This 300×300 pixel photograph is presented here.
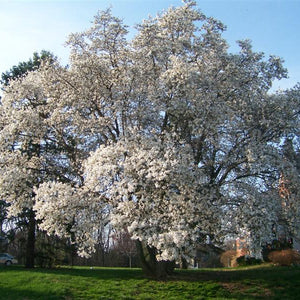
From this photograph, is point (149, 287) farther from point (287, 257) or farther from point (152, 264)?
point (287, 257)

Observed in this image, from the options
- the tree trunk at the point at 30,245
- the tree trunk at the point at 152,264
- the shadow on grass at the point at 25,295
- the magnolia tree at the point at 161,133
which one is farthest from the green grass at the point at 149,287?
the tree trunk at the point at 30,245

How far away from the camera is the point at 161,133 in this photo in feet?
53.1

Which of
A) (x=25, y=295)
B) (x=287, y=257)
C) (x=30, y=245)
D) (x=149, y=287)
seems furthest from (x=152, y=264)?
(x=287, y=257)

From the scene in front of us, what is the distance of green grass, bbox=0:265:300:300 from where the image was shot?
14718 mm

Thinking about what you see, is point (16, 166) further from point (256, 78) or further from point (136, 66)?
point (256, 78)

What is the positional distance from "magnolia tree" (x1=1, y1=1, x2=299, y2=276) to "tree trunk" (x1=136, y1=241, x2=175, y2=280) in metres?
0.06

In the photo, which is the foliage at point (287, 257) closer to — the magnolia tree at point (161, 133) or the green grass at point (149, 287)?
the green grass at point (149, 287)

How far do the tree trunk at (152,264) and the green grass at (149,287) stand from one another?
1.42 ft

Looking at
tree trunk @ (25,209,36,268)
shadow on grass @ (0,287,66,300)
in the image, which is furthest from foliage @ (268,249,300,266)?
tree trunk @ (25,209,36,268)

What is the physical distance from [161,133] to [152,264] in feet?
20.4

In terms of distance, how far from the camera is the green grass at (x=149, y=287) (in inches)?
579

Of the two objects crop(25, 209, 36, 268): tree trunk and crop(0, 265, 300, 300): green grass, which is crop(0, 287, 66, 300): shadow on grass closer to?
crop(0, 265, 300, 300): green grass

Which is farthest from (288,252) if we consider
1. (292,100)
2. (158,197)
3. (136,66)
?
(136,66)

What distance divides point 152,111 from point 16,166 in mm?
6782
